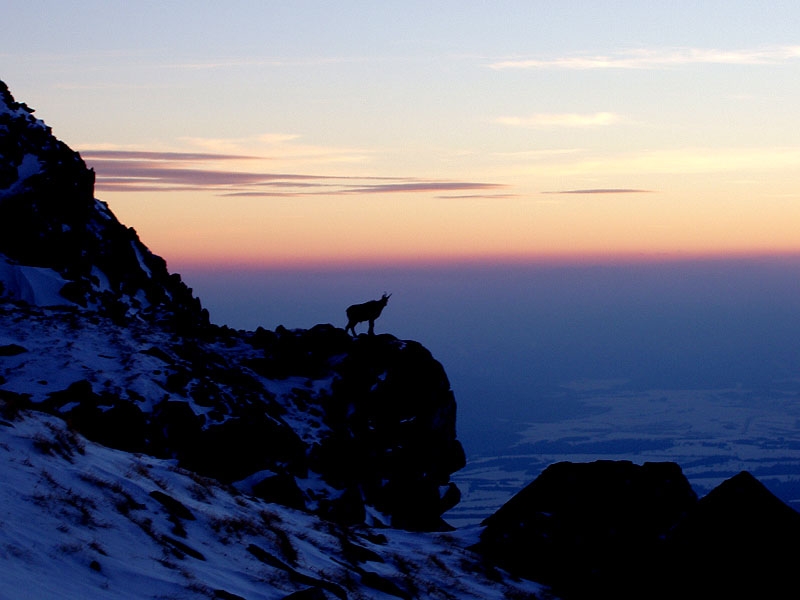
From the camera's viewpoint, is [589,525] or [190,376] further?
[190,376]

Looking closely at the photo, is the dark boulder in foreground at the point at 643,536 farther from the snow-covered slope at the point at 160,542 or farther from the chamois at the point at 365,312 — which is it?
the chamois at the point at 365,312

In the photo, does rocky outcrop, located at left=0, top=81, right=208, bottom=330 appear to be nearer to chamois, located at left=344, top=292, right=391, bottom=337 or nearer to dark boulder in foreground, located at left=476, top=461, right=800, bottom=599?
chamois, located at left=344, top=292, right=391, bottom=337

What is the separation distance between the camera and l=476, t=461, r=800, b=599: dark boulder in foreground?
840 inches

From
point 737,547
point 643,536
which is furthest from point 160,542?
point 643,536

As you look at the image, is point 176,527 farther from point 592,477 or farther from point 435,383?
point 435,383

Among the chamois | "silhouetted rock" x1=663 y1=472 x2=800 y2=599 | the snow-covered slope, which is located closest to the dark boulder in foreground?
"silhouetted rock" x1=663 y1=472 x2=800 y2=599

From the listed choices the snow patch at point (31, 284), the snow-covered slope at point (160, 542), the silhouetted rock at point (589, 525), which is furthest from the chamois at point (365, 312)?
the snow-covered slope at point (160, 542)

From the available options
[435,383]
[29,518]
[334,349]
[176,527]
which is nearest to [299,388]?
[334,349]

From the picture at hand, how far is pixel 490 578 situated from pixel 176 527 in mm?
9995

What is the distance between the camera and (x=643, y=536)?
25766 mm

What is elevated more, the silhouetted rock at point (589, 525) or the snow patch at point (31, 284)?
the snow patch at point (31, 284)

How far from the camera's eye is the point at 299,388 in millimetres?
43062

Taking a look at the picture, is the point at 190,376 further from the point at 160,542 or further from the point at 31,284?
the point at 160,542

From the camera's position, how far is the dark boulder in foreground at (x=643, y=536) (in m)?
21.3
